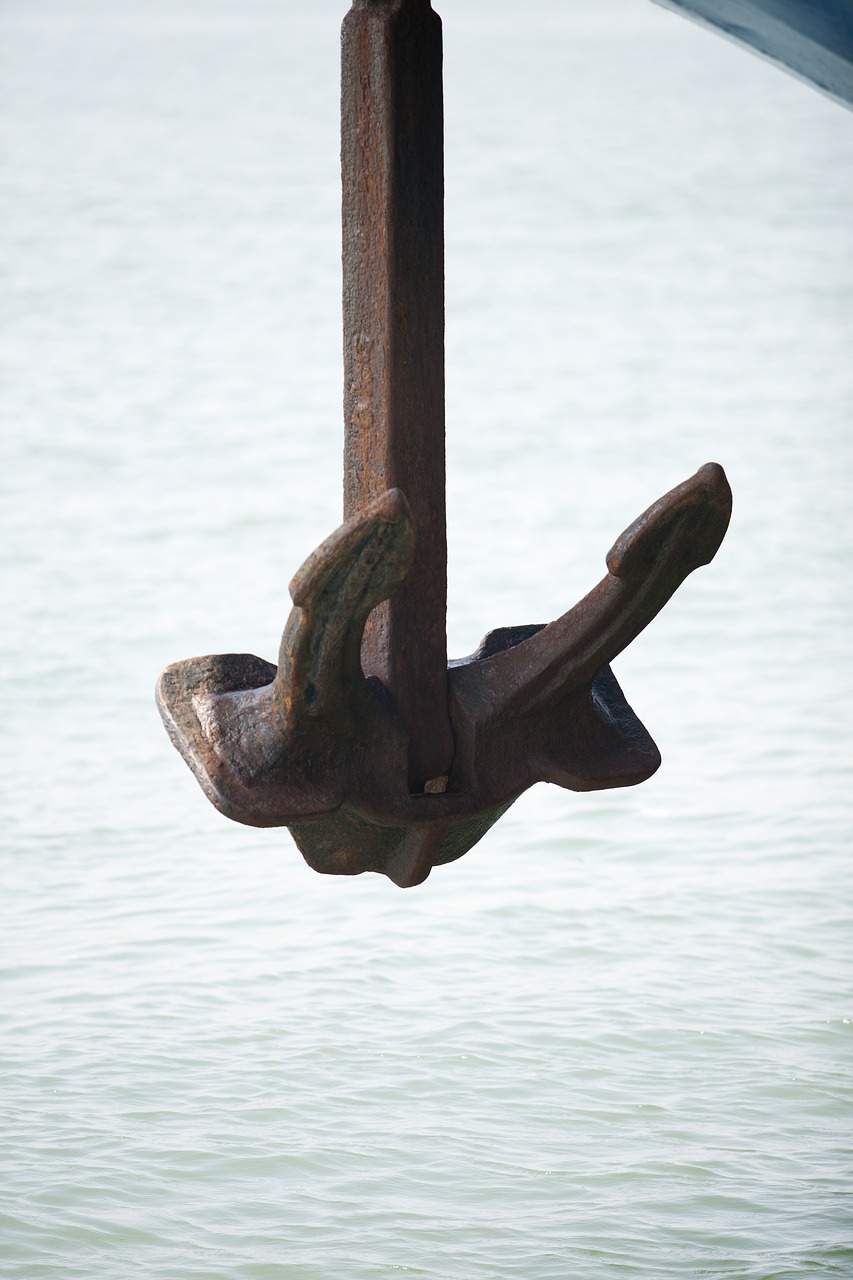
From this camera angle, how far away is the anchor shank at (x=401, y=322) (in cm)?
95

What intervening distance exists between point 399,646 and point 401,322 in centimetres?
17

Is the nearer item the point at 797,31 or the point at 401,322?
the point at 401,322

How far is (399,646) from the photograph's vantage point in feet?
3.19

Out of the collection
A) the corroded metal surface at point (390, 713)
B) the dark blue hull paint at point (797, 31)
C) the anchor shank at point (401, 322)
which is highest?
the dark blue hull paint at point (797, 31)

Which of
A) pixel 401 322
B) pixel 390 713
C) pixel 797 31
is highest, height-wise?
pixel 797 31

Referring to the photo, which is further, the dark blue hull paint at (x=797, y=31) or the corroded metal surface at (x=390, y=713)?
the dark blue hull paint at (x=797, y=31)

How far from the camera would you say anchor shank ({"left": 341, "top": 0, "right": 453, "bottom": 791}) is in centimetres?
95

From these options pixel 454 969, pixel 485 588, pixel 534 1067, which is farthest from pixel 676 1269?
pixel 485 588

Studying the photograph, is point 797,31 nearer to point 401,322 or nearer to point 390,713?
point 401,322

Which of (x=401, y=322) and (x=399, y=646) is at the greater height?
(x=401, y=322)

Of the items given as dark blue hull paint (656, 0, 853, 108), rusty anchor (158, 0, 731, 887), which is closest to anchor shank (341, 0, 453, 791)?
rusty anchor (158, 0, 731, 887)

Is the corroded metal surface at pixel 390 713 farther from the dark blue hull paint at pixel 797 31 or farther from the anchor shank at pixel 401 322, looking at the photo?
the dark blue hull paint at pixel 797 31

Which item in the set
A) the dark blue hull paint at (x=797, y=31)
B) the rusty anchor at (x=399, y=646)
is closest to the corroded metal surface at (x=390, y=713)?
the rusty anchor at (x=399, y=646)

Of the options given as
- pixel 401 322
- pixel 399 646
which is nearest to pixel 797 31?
pixel 401 322
